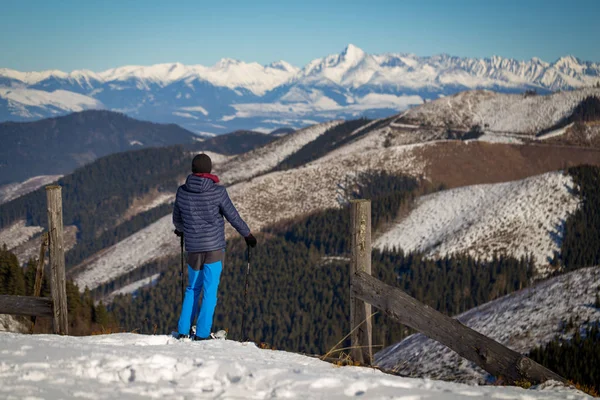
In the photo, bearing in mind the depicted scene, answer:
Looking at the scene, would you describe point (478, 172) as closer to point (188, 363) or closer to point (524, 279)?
point (524, 279)

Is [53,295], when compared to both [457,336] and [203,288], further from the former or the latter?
[457,336]

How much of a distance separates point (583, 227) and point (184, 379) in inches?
3825

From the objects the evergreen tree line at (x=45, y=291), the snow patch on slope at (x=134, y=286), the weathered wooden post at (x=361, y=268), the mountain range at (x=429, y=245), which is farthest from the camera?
the snow patch on slope at (x=134, y=286)

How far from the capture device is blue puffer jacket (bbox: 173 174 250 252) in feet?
40.9

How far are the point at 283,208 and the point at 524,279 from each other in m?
81.3

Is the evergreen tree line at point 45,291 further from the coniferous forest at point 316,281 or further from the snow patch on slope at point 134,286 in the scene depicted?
the snow patch on slope at point 134,286

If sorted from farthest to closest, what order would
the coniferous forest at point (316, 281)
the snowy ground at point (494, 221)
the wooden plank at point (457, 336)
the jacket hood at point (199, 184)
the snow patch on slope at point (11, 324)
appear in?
the snowy ground at point (494, 221) → the coniferous forest at point (316, 281) → the snow patch on slope at point (11, 324) → the jacket hood at point (199, 184) → the wooden plank at point (457, 336)

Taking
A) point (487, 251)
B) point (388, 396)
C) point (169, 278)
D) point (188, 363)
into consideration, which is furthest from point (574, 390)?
point (169, 278)

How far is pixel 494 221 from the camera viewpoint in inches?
3888

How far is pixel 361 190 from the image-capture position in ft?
527

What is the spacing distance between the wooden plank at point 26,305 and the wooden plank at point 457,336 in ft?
24.6

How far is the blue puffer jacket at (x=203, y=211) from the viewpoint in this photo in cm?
1245

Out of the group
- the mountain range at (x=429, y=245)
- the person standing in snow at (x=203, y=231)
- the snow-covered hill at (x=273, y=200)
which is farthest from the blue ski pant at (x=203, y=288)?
the snow-covered hill at (x=273, y=200)

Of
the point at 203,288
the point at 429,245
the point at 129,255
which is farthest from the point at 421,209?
the point at 203,288
